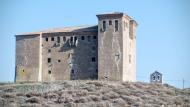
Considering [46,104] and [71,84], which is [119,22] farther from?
[46,104]

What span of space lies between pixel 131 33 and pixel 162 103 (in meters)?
19.7

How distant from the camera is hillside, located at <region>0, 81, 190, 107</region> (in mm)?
52812

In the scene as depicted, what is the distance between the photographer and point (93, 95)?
56.1 m

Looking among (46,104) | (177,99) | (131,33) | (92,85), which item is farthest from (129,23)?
(46,104)

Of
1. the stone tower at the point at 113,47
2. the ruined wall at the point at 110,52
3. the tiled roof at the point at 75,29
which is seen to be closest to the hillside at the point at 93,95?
the stone tower at the point at 113,47

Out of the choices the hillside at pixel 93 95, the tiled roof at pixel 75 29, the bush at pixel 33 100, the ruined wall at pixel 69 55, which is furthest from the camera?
the tiled roof at pixel 75 29

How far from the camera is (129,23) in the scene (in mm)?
71250

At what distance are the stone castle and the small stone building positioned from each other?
2.32m

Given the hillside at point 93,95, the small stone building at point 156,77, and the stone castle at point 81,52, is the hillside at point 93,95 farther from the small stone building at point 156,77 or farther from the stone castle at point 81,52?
the small stone building at point 156,77

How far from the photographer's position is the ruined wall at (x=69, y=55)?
226 feet

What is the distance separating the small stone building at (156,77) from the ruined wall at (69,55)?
301 inches

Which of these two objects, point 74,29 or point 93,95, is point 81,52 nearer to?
point 74,29

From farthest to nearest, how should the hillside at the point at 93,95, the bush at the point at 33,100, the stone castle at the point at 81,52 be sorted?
1. the stone castle at the point at 81,52
2. the bush at the point at 33,100
3. the hillside at the point at 93,95

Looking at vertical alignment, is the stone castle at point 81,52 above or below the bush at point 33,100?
above
